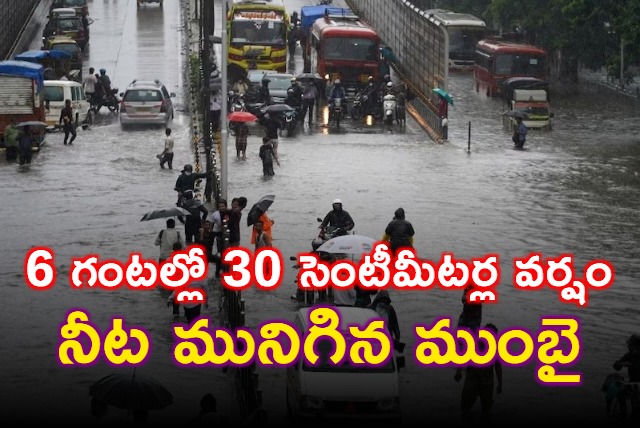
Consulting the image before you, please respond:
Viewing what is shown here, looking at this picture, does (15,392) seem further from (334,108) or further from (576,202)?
(334,108)

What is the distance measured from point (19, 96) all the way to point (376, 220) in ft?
50.1

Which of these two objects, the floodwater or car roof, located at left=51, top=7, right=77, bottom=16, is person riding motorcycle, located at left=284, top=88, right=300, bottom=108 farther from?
car roof, located at left=51, top=7, right=77, bottom=16

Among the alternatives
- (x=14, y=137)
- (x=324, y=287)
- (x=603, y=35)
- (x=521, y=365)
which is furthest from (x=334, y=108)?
(x=521, y=365)

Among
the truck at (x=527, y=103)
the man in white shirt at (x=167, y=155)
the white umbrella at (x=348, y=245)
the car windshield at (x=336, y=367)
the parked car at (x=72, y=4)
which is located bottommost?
the truck at (x=527, y=103)

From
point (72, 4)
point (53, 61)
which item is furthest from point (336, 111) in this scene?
point (72, 4)

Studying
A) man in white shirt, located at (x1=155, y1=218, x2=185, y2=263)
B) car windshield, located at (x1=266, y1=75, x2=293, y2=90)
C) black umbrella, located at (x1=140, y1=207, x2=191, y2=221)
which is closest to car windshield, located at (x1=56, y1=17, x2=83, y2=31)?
car windshield, located at (x1=266, y1=75, x2=293, y2=90)

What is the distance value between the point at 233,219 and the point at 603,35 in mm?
38892

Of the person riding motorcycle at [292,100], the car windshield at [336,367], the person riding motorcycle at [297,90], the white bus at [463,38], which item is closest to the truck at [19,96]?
the person riding motorcycle at [292,100]

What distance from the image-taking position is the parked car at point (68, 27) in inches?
2414

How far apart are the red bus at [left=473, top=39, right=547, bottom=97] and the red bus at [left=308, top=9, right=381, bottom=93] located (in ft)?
25.1

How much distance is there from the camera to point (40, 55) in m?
51.4

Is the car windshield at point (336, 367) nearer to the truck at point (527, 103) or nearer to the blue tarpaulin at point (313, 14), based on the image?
the truck at point (527, 103)

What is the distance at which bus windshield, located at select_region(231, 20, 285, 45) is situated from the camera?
2164 inches

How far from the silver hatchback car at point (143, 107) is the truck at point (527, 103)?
10.7 m
